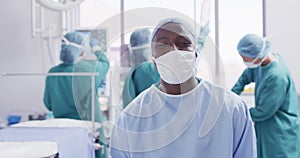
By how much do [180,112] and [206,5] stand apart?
11.6 inches

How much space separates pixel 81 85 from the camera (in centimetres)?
104

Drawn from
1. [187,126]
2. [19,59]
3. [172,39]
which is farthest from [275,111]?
[19,59]

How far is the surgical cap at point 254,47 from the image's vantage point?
83.4 inches

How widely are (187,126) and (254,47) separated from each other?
131 centimetres

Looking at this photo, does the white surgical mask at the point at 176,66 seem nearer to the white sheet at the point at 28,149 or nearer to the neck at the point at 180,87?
the neck at the point at 180,87

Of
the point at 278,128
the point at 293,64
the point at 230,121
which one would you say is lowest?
the point at 278,128

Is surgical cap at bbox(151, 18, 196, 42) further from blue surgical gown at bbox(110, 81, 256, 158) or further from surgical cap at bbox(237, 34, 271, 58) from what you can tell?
surgical cap at bbox(237, 34, 271, 58)

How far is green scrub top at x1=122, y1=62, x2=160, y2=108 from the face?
0.30 feet

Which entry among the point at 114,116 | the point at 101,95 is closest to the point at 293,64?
the point at 101,95

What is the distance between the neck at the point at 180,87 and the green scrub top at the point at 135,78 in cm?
6

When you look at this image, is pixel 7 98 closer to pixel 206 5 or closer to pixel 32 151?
pixel 32 151

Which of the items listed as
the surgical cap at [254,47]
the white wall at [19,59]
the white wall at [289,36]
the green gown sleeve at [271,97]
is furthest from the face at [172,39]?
the white wall at [19,59]

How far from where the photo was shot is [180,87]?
0.96 m

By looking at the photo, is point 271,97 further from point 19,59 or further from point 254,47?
point 19,59
